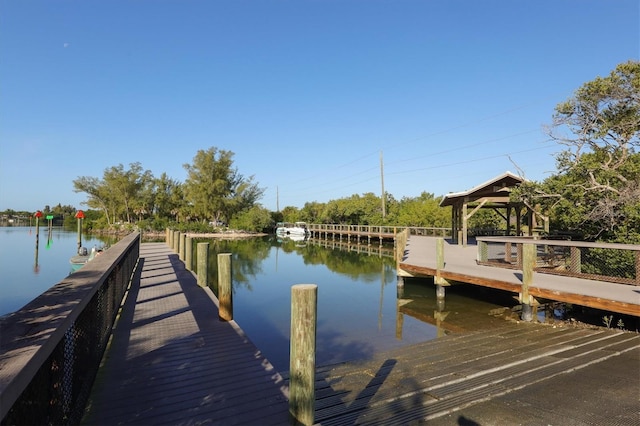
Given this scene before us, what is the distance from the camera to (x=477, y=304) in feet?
35.2

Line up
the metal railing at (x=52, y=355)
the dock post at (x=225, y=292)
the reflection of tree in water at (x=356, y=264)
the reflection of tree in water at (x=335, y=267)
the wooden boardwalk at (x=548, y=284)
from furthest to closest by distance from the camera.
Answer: the reflection of tree in water at (x=356, y=264)
the reflection of tree in water at (x=335, y=267)
the wooden boardwalk at (x=548, y=284)
the dock post at (x=225, y=292)
the metal railing at (x=52, y=355)

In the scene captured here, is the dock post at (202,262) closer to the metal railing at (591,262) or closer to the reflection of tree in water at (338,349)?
the reflection of tree in water at (338,349)

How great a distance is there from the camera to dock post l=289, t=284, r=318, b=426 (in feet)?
9.95

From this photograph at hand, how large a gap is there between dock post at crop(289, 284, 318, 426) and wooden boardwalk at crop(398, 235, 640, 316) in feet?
20.9

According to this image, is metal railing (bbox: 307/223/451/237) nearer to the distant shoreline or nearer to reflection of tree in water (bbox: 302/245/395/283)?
reflection of tree in water (bbox: 302/245/395/283)

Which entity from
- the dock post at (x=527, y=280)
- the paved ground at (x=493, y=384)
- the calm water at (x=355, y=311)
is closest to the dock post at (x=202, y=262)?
the calm water at (x=355, y=311)

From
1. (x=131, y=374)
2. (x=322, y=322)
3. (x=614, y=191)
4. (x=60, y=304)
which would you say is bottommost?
(x=322, y=322)

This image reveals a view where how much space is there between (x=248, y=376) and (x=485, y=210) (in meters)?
30.3

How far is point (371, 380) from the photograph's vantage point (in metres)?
4.77

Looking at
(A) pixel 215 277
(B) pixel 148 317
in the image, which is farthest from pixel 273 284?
(B) pixel 148 317

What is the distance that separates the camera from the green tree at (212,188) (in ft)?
170

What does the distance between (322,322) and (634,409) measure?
20.6 ft

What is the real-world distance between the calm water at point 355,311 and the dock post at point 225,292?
1252 millimetres

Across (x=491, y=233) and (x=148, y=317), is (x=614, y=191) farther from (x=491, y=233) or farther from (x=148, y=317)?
(x=491, y=233)
